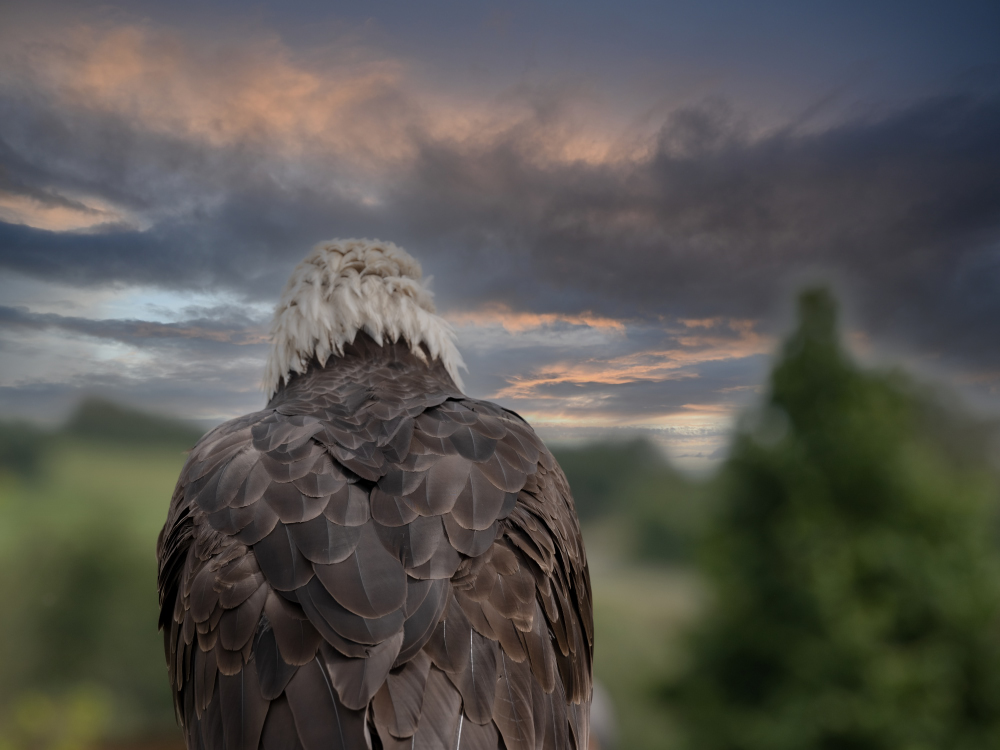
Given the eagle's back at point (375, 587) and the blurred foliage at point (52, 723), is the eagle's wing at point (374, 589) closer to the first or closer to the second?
the eagle's back at point (375, 587)

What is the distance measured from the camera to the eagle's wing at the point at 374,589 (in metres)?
1.90

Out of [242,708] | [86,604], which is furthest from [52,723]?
[242,708]

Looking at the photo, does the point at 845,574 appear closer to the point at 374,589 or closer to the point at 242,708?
the point at 374,589

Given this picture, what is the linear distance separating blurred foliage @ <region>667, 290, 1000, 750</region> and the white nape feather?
22.7ft

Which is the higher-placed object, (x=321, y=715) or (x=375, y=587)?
(x=375, y=587)

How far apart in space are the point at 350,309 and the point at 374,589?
2262 mm

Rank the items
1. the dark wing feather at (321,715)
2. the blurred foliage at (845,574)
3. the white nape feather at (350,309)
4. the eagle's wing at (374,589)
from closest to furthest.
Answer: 1. the dark wing feather at (321,715)
2. the eagle's wing at (374,589)
3. the white nape feather at (350,309)
4. the blurred foliage at (845,574)

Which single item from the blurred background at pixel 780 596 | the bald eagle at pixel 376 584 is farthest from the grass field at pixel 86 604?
the bald eagle at pixel 376 584

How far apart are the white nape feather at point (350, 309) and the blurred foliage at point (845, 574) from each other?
692 cm

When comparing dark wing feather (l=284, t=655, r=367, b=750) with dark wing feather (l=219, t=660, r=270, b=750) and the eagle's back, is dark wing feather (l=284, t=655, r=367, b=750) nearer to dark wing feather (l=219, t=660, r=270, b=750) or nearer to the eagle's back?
the eagle's back

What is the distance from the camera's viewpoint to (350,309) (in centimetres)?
395

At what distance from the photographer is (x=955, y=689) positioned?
335 inches

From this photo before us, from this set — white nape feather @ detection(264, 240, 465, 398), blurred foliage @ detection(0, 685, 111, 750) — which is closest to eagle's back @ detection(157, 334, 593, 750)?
white nape feather @ detection(264, 240, 465, 398)

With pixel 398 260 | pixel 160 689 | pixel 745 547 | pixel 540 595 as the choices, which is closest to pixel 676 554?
pixel 745 547
